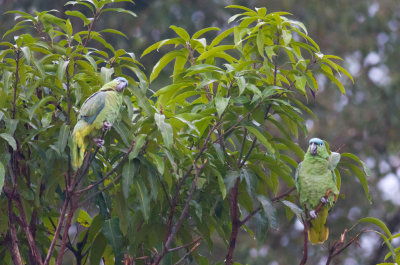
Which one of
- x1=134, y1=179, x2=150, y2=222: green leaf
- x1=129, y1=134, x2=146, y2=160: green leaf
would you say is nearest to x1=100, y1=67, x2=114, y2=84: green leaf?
x1=129, y1=134, x2=146, y2=160: green leaf

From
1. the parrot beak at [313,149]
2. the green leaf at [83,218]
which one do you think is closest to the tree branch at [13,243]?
the green leaf at [83,218]

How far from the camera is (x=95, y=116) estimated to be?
2.78 metres

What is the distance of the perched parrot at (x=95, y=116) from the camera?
9.03 feet

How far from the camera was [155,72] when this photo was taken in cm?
331

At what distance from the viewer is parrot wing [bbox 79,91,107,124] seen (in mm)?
2791

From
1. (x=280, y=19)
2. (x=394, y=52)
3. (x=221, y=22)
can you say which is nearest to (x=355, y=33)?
(x=394, y=52)

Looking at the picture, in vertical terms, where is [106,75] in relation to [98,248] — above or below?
above

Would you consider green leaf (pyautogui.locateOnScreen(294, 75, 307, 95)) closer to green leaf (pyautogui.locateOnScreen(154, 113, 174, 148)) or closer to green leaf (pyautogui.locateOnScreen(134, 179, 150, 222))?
green leaf (pyautogui.locateOnScreen(154, 113, 174, 148))

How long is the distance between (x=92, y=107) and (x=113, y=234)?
0.58 meters

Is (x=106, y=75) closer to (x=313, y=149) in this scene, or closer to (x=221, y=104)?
(x=221, y=104)

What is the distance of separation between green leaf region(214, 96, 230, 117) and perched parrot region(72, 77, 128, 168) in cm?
45

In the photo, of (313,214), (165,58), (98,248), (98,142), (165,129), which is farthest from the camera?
(165,58)

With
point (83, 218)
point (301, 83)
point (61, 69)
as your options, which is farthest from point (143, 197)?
point (301, 83)

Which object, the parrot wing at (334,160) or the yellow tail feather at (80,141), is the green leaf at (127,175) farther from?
the parrot wing at (334,160)
